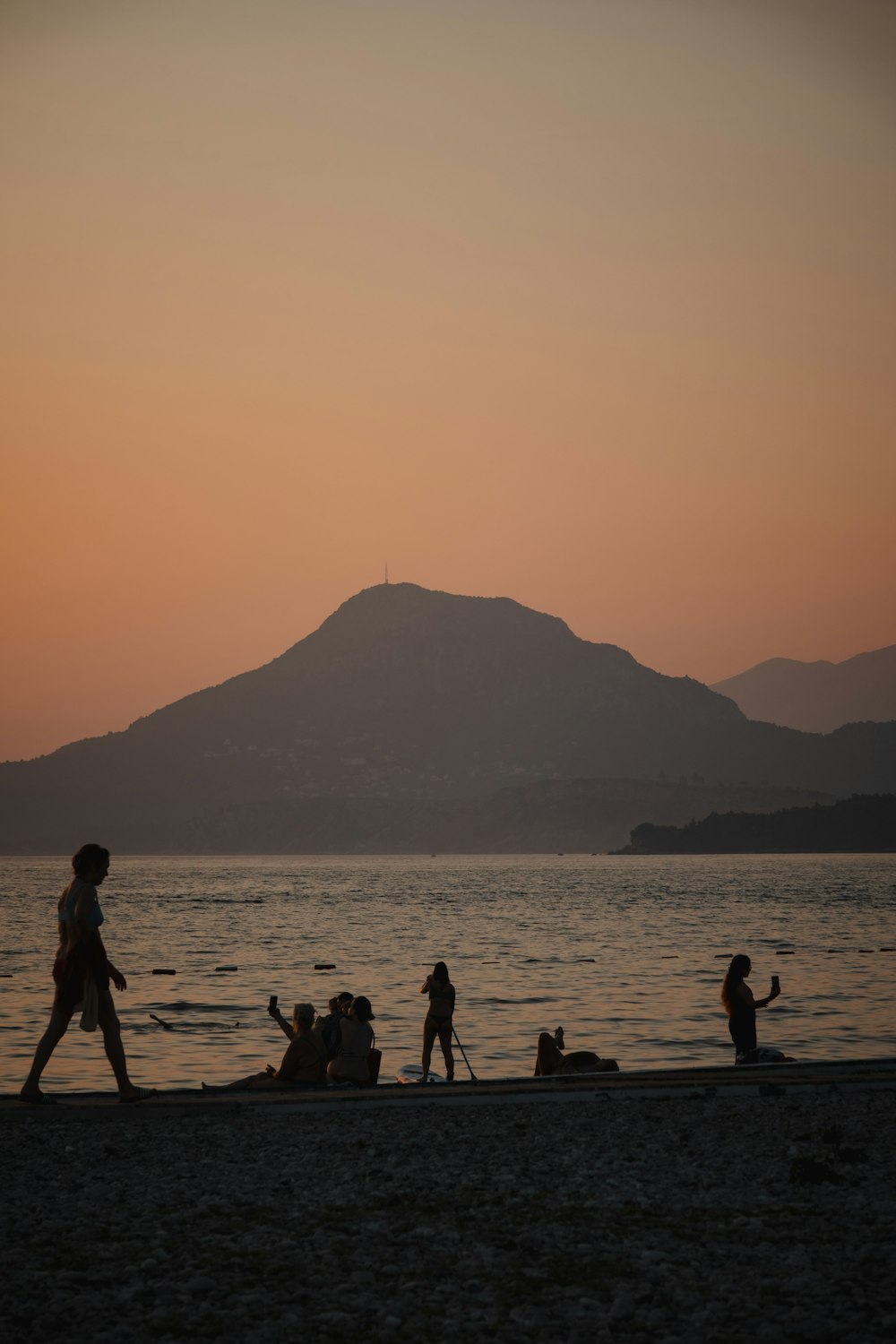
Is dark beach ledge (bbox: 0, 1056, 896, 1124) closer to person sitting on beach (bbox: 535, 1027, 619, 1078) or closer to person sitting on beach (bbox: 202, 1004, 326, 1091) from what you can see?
person sitting on beach (bbox: 202, 1004, 326, 1091)

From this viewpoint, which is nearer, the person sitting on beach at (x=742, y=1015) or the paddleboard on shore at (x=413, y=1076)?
the person sitting on beach at (x=742, y=1015)

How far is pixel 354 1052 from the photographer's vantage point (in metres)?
17.6

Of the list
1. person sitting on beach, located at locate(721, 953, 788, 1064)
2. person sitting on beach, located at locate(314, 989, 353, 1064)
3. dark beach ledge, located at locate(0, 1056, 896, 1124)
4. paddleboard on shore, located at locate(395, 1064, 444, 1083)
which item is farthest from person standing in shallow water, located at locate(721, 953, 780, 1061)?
person sitting on beach, located at locate(314, 989, 353, 1064)

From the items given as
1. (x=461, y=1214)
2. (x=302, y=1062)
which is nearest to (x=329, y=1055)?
(x=302, y=1062)

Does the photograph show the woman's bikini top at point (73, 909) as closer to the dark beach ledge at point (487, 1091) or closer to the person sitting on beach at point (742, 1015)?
the dark beach ledge at point (487, 1091)

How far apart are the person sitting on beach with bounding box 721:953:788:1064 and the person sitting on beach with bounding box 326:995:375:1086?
16.7ft

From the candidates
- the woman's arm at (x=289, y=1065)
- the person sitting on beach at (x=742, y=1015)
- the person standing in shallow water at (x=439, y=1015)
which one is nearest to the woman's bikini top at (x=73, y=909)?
the woman's arm at (x=289, y=1065)

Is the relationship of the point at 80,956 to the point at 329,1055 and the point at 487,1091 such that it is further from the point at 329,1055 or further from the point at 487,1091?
the point at 329,1055

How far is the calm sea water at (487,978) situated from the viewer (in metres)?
25.9

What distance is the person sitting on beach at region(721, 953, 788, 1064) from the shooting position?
62.1ft

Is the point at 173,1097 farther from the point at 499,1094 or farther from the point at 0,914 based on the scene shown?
the point at 0,914

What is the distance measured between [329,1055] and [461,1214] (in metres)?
7.71

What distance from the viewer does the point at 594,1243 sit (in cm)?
966

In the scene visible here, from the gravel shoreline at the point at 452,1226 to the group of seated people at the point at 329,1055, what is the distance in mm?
2455
